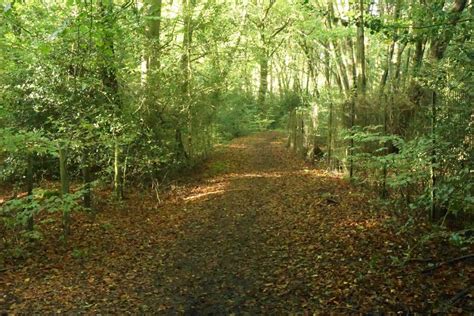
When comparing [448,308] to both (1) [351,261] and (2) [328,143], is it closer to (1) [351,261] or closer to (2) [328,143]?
(1) [351,261]

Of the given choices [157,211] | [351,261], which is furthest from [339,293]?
[157,211]

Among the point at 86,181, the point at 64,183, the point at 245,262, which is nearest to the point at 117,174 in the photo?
the point at 86,181

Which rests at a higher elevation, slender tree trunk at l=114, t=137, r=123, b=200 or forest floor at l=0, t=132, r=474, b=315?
slender tree trunk at l=114, t=137, r=123, b=200

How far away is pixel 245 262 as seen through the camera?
6945mm

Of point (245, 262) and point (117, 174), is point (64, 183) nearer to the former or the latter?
point (117, 174)

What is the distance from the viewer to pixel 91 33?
18.2 ft

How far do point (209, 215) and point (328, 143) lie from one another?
6.13 metres

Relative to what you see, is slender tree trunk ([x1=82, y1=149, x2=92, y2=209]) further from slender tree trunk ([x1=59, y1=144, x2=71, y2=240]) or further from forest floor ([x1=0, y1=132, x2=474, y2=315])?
slender tree trunk ([x1=59, y1=144, x2=71, y2=240])

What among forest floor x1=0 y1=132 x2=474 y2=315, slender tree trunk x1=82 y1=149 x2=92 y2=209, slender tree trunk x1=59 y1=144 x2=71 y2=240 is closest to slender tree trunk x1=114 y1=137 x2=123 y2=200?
forest floor x1=0 y1=132 x2=474 y2=315

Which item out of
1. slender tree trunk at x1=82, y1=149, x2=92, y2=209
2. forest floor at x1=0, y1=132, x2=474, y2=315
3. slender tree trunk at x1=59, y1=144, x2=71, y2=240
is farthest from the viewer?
slender tree trunk at x1=82, y1=149, x2=92, y2=209

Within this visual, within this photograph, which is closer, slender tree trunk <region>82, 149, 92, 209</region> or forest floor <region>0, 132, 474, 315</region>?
forest floor <region>0, 132, 474, 315</region>

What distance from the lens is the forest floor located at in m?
5.32

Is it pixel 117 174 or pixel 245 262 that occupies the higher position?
pixel 117 174

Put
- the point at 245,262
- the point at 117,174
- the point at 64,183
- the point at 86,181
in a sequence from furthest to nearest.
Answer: the point at 117,174
the point at 86,181
the point at 64,183
the point at 245,262
